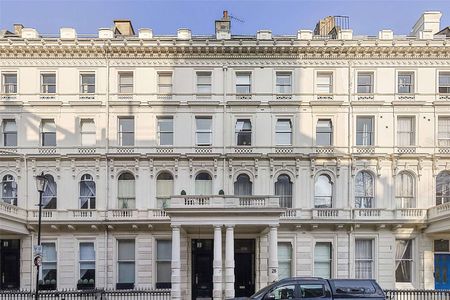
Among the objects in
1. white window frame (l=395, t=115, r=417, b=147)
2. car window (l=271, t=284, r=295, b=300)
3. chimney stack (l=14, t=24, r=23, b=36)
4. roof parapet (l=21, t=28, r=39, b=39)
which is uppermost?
chimney stack (l=14, t=24, r=23, b=36)

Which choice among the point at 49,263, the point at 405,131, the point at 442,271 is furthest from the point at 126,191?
the point at 442,271

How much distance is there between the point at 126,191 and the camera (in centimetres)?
2748

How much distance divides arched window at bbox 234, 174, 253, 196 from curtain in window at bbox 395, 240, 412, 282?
30.9 ft

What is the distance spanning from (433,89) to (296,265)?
44.6 ft

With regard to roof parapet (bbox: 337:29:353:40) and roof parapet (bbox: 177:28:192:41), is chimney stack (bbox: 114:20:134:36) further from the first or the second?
roof parapet (bbox: 337:29:353:40)

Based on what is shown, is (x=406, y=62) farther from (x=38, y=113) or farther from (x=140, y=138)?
(x=38, y=113)

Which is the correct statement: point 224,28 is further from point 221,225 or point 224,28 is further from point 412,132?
point 412,132

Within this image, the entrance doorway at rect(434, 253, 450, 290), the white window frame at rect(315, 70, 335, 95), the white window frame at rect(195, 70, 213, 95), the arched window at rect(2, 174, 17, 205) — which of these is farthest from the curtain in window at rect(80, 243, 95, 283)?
the entrance doorway at rect(434, 253, 450, 290)

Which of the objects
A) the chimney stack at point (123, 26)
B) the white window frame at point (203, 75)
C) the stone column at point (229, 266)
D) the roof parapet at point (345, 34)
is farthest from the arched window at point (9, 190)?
the roof parapet at point (345, 34)

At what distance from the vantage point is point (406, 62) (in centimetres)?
2783

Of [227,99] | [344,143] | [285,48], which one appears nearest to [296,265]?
[344,143]

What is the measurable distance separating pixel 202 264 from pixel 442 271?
14.3m

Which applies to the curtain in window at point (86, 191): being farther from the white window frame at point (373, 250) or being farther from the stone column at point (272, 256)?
the white window frame at point (373, 250)

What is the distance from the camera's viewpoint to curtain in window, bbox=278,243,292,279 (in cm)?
2697
